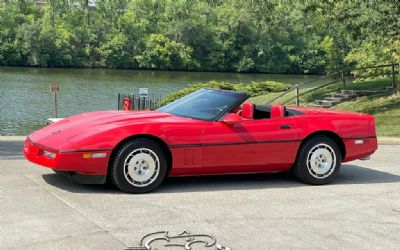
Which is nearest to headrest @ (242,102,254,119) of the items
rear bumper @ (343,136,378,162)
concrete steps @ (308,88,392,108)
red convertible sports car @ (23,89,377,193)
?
red convertible sports car @ (23,89,377,193)

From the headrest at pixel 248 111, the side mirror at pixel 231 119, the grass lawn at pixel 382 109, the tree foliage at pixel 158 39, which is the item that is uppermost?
the tree foliage at pixel 158 39

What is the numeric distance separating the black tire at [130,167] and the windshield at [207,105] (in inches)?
33.4

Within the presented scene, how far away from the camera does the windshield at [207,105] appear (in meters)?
7.43

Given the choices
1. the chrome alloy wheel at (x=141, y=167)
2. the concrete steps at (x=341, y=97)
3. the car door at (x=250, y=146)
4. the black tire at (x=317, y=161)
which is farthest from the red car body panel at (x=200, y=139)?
the concrete steps at (x=341, y=97)

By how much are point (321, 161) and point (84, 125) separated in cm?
317

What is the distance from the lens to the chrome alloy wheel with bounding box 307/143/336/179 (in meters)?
7.82

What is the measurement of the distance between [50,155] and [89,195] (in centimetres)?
62

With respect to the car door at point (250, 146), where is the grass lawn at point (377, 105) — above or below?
below

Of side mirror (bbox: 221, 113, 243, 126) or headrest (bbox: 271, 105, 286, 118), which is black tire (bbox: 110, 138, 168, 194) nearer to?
side mirror (bbox: 221, 113, 243, 126)

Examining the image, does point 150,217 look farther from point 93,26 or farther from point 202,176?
point 93,26

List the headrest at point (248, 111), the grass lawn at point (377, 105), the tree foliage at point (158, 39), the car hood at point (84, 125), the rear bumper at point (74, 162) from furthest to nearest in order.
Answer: the tree foliage at point (158, 39) < the grass lawn at point (377, 105) < the headrest at point (248, 111) < the car hood at point (84, 125) < the rear bumper at point (74, 162)

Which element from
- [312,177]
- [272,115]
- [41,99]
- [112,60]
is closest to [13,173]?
[272,115]

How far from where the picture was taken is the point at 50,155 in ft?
21.5

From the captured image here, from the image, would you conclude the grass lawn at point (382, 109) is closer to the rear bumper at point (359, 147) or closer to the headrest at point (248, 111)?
the rear bumper at point (359, 147)
